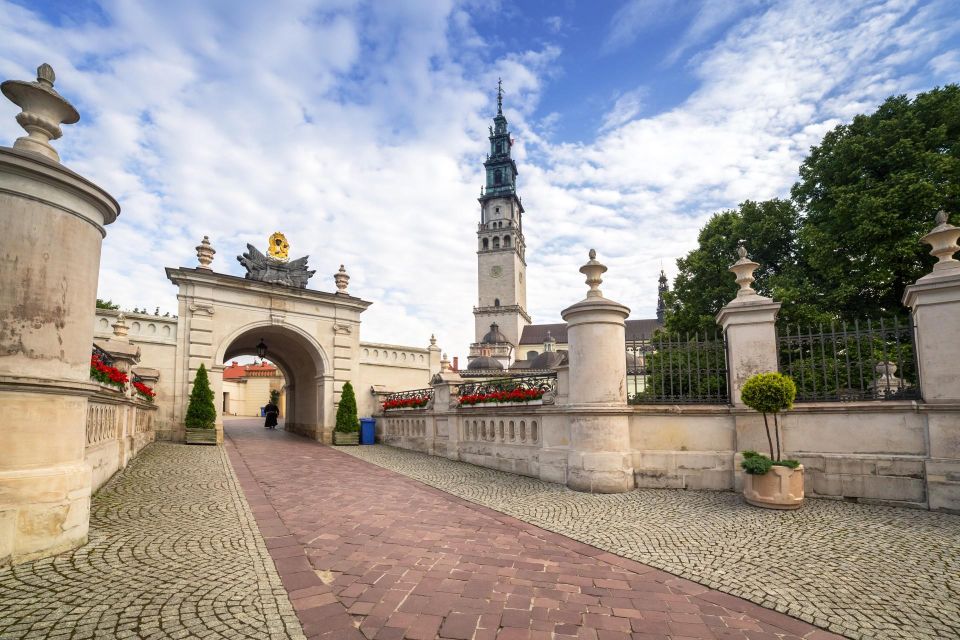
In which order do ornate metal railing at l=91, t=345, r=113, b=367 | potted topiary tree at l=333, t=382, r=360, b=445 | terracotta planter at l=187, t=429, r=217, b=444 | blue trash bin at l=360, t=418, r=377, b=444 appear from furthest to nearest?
blue trash bin at l=360, t=418, r=377, b=444 → potted topiary tree at l=333, t=382, r=360, b=445 → terracotta planter at l=187, t=429, r=217, b=444 → ornate metal railing at l=91, t=345, r=113, b=367

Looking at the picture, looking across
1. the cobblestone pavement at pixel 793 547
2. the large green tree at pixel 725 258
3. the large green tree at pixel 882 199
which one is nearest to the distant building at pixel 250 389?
the large green tree at pixel 725 258

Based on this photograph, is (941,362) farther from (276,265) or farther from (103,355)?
(276,265)

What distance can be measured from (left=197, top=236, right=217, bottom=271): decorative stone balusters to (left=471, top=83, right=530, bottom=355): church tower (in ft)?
182

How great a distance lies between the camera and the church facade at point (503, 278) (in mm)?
71062

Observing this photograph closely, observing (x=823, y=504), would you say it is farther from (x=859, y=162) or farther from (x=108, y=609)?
(x=859, y=162)

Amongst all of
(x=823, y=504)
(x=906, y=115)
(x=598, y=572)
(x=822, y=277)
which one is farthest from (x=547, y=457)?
(x=906, y=115)

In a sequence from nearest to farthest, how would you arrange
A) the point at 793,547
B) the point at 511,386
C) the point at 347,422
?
the point at 793,547
the point at 511,386
the point at 347,422

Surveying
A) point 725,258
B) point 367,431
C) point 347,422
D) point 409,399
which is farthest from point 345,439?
point 725,258

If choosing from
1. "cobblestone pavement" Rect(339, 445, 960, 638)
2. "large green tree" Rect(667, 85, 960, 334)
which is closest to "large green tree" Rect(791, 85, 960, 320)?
"large green tree" Rect(667, 85, 960, 334)

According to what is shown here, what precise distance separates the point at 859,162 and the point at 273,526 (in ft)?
62.8

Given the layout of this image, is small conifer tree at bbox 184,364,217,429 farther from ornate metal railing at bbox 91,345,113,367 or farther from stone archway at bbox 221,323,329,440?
ornate metal railing at bbox 91,345,113,367

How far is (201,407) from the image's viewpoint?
15.6 metres

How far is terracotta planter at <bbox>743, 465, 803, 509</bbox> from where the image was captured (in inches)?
262

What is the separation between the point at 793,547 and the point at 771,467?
187 cm
